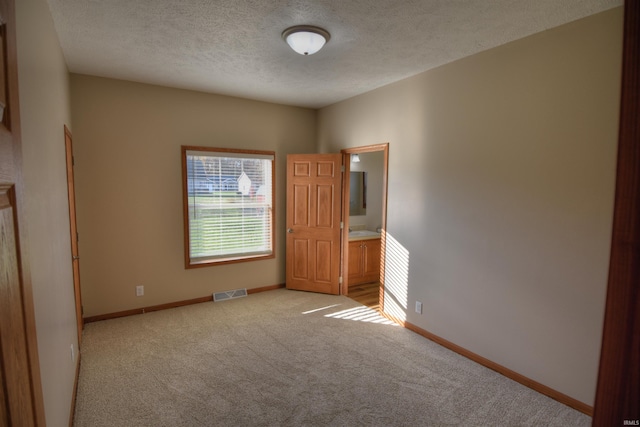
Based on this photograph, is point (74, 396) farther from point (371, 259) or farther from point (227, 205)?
point (371, 259)

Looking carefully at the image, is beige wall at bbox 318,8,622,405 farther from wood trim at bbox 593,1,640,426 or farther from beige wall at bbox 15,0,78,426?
beige wall at bbox 15,0,78,426

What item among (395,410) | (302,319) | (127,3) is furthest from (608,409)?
(302,319)

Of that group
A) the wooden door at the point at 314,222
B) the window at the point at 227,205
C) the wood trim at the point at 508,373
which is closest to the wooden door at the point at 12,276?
the wood trim at the point at 508,373

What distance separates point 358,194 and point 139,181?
352cm

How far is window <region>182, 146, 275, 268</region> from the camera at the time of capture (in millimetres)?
Answer: 4195

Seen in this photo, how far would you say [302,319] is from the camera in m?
3.83

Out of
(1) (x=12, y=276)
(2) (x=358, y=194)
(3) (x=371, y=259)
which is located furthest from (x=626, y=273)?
(2) (x=358, y=194)

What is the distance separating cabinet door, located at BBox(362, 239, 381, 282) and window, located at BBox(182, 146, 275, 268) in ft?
4.99

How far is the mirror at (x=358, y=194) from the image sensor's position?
5746 mm

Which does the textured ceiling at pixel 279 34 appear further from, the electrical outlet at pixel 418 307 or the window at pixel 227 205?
the electrical outlet at pixel 418 307

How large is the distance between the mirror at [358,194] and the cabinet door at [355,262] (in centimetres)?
98

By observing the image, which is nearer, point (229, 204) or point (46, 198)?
point (46, 198)

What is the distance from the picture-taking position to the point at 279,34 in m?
2.51

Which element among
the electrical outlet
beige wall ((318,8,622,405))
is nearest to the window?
beige wall ((318,8,622,405))
